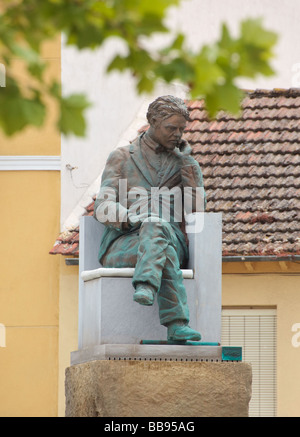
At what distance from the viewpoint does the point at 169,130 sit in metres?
10.8

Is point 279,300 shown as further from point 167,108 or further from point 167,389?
point 167,389

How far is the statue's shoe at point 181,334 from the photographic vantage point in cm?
1009

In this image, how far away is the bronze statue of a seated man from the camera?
10133mm

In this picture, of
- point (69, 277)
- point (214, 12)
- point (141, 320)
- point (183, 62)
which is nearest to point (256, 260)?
point (69, 277)

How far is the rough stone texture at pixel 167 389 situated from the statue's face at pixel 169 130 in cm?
178

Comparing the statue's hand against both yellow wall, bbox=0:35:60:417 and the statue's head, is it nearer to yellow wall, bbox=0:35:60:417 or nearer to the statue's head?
the statue's head

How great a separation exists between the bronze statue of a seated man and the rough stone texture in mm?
286

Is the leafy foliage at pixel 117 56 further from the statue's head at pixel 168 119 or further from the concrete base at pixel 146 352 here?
the statue's head at pixel 168 119

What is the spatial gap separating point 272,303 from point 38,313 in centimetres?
291

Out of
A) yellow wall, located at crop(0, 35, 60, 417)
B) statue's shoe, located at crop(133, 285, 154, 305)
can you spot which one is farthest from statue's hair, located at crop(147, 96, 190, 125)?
yellow wall, located at crop(0, 35, 60, 417)

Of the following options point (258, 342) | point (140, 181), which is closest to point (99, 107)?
point (258, 342)

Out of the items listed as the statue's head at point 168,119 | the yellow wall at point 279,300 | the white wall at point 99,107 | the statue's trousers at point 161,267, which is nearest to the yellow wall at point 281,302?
the yellow wall at point 279,300

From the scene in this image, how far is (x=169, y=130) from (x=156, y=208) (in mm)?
589

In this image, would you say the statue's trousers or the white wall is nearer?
the statue's trousers
